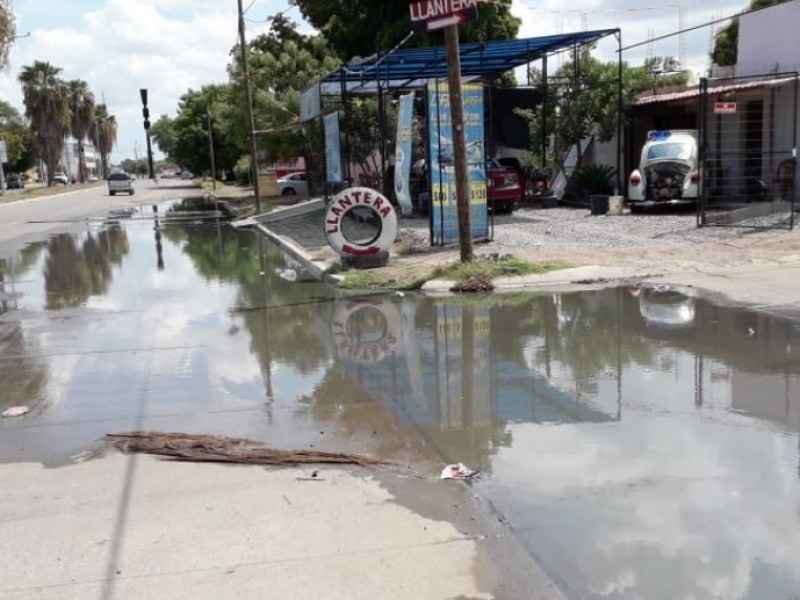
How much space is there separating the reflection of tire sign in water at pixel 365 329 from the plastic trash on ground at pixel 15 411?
311 cm

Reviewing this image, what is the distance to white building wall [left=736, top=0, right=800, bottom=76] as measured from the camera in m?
19.1

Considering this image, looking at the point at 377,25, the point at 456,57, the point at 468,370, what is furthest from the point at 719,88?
the point at 377,25

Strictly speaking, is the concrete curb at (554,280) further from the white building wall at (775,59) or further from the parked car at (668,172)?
the white building wall at (775,59)

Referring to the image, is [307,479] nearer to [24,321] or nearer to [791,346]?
[791,346]

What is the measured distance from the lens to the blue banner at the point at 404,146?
16906 millimetres

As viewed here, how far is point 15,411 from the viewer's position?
7199 millimetres

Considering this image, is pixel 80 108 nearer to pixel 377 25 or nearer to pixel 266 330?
pixel 377 25

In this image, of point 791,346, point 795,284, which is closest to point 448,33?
point 795,284

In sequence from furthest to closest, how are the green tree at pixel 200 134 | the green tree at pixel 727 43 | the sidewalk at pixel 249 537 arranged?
the green tree at pixel 200 134 → the green tree at pixel 727 43 → the sidewalk at pixel 249 537

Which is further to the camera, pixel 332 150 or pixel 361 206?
pixel 332 150

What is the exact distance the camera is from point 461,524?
4555 millimetres

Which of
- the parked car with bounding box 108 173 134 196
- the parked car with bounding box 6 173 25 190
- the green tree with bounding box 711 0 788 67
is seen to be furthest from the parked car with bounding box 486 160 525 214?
the parked car with bounding box 6 173 25 190

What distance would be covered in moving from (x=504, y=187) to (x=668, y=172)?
4237mm

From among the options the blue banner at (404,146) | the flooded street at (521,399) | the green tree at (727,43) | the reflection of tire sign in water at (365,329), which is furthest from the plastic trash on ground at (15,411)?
the green tree at (727,43)
